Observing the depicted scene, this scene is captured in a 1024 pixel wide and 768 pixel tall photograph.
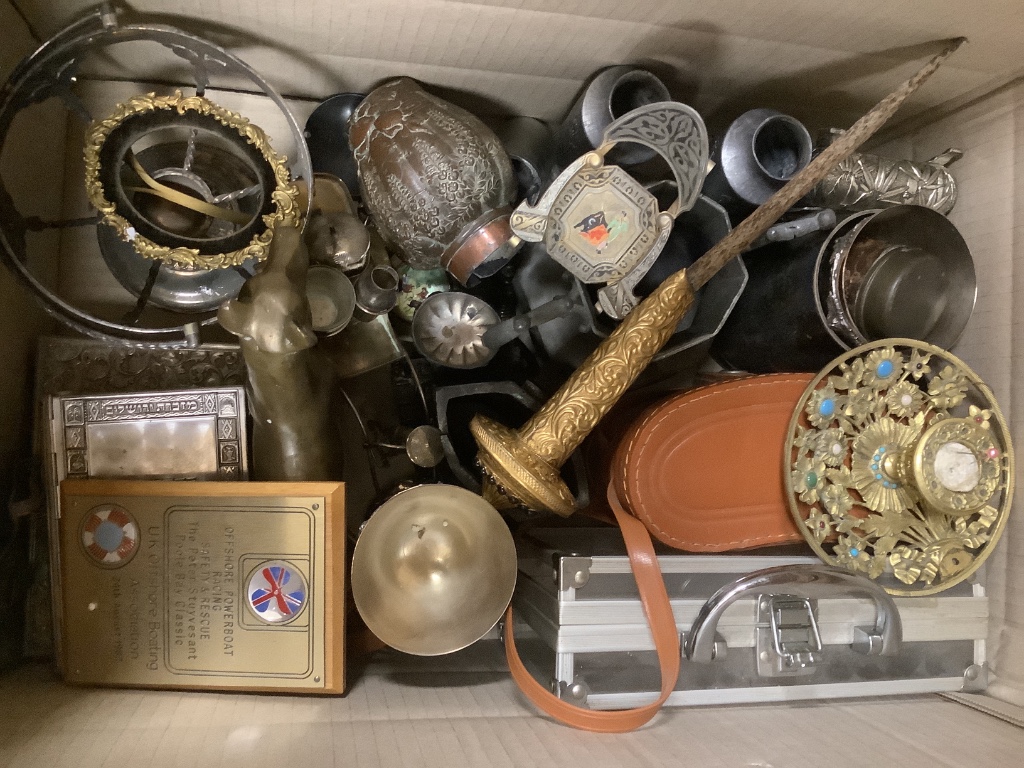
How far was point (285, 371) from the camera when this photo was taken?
0.79 metres

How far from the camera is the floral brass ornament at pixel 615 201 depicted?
786 mm

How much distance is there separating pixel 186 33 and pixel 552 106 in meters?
0.49

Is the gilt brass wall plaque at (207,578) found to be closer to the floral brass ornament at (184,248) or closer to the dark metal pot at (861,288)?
the floral brass ornament at (184,248)

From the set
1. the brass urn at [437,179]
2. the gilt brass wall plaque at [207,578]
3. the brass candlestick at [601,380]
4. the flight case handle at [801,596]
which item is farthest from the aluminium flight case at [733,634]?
the brass urn at [437,179]

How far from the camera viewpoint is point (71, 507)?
2.75ft

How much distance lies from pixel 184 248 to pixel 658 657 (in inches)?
28.6

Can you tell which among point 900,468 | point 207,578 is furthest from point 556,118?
point 207,578

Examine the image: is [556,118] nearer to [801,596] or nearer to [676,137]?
[676,137]

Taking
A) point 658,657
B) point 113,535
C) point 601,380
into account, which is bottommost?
point 658,657

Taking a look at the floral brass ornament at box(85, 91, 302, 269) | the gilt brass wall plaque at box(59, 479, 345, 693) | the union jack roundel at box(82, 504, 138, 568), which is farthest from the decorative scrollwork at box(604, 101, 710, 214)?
the union jack roundel at box(82, 504, 138, 568)

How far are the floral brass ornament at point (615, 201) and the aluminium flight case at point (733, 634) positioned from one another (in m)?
0.36

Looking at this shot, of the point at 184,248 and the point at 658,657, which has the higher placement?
the point at 184,248

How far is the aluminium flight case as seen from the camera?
2.83ft

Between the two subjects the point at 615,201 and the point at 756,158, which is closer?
the point at 615,201
